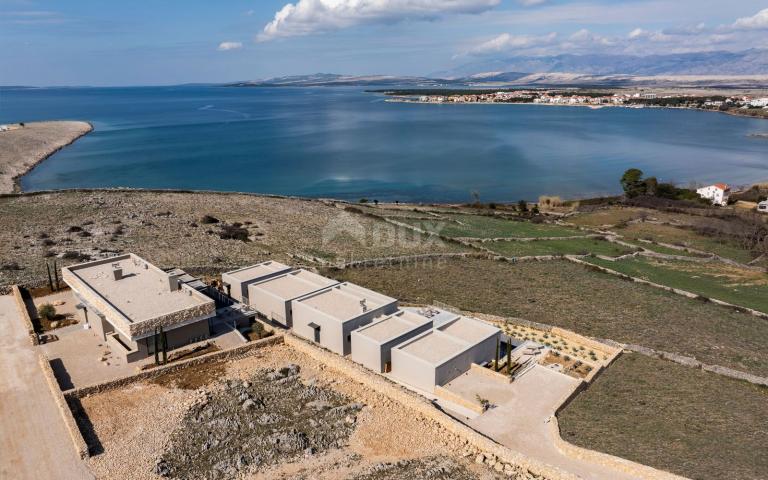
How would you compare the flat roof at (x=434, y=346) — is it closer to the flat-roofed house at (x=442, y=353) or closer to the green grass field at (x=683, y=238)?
the flat-roofed house at (x=442, y=353)

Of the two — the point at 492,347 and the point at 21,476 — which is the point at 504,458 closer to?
the point at 492,347

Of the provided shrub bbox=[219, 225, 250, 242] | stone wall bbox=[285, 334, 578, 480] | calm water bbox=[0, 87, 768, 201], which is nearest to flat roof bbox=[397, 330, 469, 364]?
stone wall bbox=[285, 334, 578, 480]

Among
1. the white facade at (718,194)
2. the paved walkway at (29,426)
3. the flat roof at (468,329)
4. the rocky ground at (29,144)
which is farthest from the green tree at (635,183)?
the rocky ground at (29,144)

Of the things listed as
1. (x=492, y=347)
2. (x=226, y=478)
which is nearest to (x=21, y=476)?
(x=226, y=478)

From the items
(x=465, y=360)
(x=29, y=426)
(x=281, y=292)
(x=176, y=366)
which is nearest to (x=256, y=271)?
(x=281, y=292)

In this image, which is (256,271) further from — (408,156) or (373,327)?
(408,156)
